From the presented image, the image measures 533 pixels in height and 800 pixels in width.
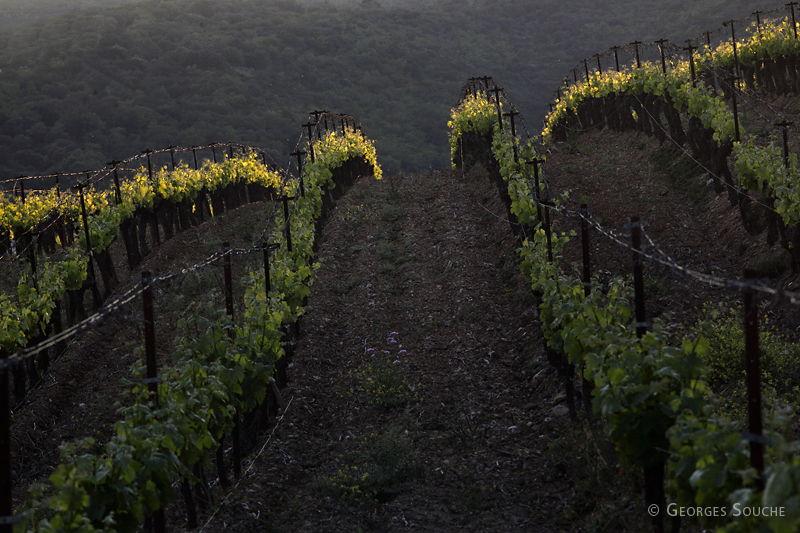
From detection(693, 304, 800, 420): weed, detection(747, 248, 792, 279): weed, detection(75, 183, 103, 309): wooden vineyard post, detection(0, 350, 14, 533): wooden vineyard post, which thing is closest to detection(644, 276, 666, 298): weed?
detection(747, 248, 792, 279): weed

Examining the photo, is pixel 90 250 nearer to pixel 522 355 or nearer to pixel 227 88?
pixel 522 355

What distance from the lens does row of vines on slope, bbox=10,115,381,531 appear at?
4207mm

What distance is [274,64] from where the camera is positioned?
58.3 m

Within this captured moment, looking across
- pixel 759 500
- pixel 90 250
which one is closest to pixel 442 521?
pixel 759 500

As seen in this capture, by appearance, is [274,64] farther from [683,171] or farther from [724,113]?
[724,113]

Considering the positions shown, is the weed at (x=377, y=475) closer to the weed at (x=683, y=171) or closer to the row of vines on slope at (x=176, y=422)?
the row of vines on slope at (x=176, y=422)

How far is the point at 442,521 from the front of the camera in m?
5.74

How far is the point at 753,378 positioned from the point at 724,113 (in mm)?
10575

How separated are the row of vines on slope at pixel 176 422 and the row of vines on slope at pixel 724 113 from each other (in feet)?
21.2

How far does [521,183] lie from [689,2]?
63.9 m

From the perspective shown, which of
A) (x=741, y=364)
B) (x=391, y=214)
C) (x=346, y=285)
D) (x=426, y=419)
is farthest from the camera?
(x=391, y=214)

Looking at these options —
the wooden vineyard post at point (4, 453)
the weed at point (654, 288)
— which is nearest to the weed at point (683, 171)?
the weed at point (654, 288)

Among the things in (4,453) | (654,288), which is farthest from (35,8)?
(4,453)

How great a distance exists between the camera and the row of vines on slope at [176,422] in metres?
4.21
